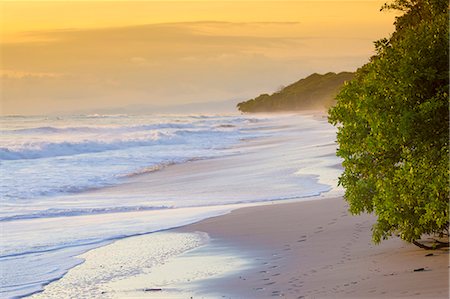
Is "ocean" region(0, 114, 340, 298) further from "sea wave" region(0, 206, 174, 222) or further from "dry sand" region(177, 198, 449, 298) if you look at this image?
"dry sand" region(177, 198, 449, 298)

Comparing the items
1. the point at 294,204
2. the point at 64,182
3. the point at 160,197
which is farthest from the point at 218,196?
the point at 64,182

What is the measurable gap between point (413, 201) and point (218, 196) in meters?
12.4

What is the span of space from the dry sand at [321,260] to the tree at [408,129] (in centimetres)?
61

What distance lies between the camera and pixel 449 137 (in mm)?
9711

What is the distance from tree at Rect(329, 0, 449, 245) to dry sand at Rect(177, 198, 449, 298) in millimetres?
612

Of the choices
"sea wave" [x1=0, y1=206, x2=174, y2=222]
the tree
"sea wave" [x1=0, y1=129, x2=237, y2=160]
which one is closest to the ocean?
"sea wave" [x1=0, y1=206, x2=174, y2=222]

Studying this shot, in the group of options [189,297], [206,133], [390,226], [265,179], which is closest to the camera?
[189,297]

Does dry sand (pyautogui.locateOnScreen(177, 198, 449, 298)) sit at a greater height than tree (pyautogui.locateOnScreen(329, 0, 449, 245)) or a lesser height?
lesser

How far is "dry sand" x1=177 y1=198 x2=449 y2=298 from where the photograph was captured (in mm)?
9445

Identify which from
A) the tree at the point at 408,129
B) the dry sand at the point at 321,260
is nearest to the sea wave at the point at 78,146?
the dry sand at the point at 321,260

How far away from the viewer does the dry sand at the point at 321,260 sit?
945 centimetres

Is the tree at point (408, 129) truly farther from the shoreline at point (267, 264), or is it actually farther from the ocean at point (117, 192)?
the ocean at point (117, 192)

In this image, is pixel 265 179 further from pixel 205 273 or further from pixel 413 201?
pixel 413 201

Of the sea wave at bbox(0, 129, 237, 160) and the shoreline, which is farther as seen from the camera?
the sea wave at bbox(0, 129, 237, 160)
